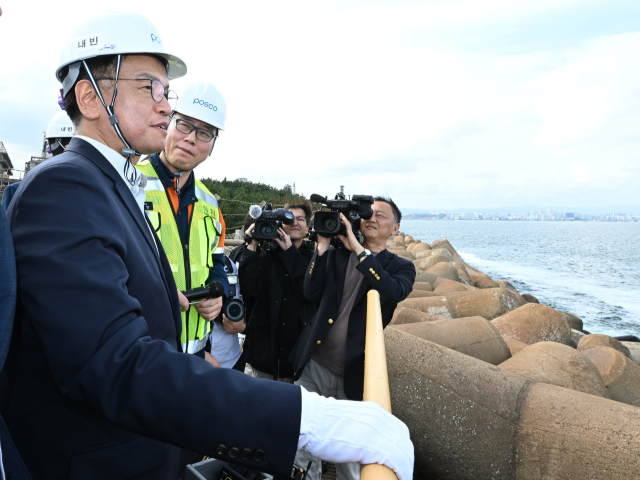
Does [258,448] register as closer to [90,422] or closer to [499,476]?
[90,422]

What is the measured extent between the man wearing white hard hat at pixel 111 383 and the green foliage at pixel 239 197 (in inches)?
136

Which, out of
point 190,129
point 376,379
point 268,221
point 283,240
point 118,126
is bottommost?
point 376,379

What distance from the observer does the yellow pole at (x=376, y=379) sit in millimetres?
927

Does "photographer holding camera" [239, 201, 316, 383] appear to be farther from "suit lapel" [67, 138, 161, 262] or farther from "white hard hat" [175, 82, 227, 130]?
"suit lapel" [67, 138, 161, 262]

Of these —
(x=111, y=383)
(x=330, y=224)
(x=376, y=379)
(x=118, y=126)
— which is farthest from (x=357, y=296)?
(x=111, y=383)

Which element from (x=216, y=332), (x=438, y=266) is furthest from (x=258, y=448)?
(x=438, y=266)

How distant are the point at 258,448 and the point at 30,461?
63cm

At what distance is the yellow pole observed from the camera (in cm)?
93

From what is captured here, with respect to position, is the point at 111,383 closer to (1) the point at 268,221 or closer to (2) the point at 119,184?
(2) the point at 119,184

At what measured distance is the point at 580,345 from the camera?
7.91 metres

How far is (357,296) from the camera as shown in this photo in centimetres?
341

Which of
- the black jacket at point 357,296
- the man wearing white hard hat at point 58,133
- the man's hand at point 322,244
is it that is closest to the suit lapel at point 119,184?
the black jacket at point 357,296

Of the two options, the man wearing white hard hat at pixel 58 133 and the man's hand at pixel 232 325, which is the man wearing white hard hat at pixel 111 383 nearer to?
the man's hand at pixel 232 325

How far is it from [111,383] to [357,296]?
2.63 metres
